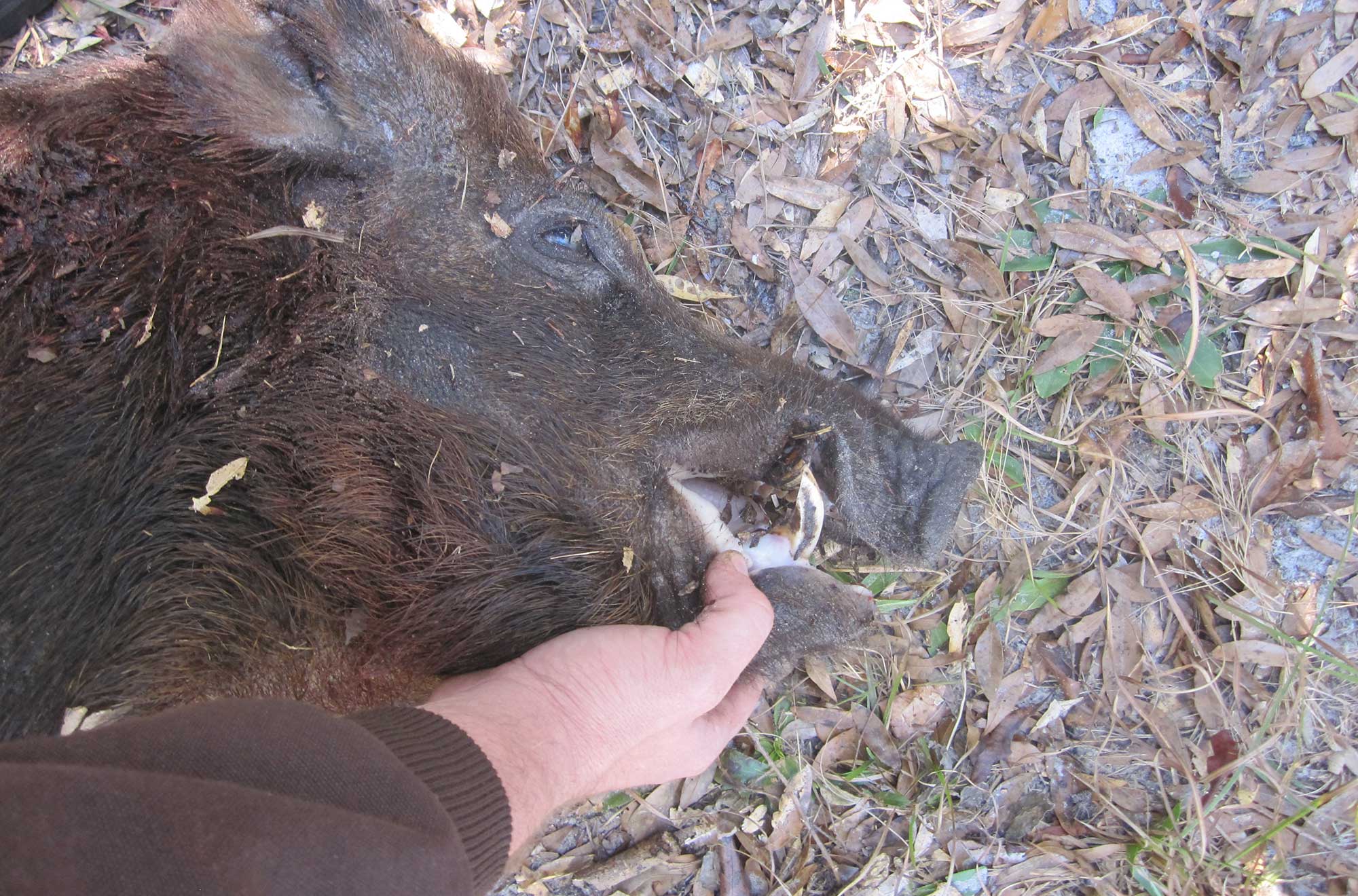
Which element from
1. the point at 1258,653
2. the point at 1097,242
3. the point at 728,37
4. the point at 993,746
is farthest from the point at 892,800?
the point at 728,37

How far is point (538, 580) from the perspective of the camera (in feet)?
7.71

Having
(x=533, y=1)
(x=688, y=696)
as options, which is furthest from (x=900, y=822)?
(x=533, y=1)

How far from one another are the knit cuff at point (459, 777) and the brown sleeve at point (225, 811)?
45 millimetres

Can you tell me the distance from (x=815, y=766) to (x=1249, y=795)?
1.72 metres

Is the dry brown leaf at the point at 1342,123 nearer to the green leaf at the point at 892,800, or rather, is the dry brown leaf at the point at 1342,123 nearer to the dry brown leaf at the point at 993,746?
the dry brown leaf at the point at 993,746

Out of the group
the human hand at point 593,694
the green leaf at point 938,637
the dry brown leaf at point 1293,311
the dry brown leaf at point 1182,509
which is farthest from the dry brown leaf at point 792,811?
the dry brown leaf at point 1293,311

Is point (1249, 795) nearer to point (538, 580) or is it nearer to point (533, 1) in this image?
point (538, 580)

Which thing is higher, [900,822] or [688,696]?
Result: [688,696]

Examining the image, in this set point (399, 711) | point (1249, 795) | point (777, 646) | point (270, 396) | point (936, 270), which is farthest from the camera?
point (936, 270)

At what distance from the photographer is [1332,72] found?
3465 mm

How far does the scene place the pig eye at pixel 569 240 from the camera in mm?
2602

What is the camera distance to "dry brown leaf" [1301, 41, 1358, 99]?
345 centimetres

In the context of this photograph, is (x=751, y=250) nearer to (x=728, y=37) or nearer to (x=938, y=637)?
(x=728, y=37)

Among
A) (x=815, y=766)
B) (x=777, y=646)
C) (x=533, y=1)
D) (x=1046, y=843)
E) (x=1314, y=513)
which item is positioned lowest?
(x=1046, y=843)
